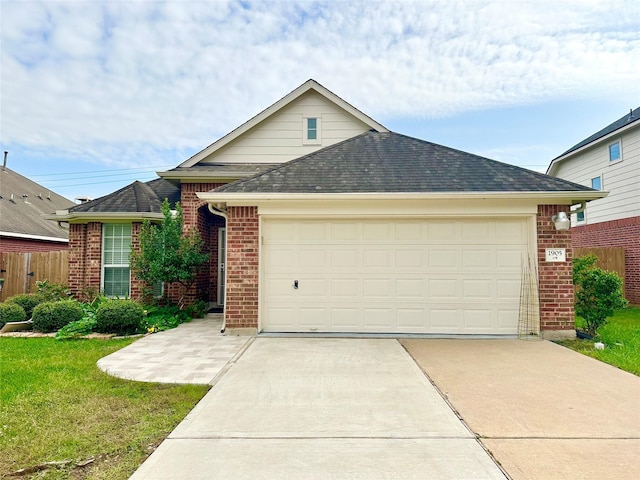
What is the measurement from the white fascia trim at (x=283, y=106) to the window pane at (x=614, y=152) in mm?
9570

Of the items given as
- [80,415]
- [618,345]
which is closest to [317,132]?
[618,345]

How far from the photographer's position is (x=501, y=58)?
34.6ft

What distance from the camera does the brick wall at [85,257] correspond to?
10281 millimetres

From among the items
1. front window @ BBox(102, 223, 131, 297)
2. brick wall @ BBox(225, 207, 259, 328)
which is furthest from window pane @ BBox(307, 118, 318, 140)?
front window @ BBox(102, 223, 131, 297)

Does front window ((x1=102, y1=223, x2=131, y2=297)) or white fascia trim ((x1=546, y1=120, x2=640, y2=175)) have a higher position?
white fascia trim ((x1=546, y1=120, x2=640, y2=175))

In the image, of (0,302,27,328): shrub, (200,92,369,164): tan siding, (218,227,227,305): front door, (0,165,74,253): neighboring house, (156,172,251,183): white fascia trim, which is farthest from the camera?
(0,165,74,253): neighboring house

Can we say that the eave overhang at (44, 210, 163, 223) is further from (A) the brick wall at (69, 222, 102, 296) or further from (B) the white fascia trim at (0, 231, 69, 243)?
(B) the white fascia trim at (0, 231, 69, 243)

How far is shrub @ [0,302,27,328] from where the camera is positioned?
27.4ft

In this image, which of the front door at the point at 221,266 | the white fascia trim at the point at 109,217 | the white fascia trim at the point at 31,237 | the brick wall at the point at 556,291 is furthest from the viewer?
the white fascia trim at the point at 31,237

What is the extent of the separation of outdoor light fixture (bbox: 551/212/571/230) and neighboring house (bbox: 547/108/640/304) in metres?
8.09

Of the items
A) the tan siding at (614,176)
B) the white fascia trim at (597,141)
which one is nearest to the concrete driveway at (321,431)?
the tan siding at (614,176)

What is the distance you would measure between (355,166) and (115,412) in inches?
255

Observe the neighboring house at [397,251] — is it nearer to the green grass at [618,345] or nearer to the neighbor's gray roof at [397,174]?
the neighbor's gray roof at [397,174]

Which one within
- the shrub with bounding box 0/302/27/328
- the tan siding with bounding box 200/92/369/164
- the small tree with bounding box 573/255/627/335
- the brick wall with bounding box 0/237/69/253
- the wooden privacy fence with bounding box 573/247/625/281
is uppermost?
the tan siding with bounding box 200/92/369/164
